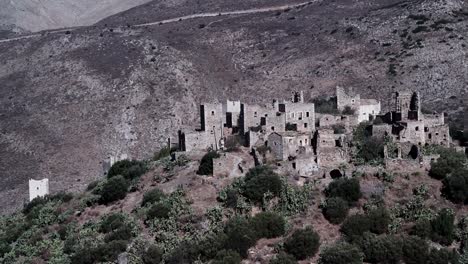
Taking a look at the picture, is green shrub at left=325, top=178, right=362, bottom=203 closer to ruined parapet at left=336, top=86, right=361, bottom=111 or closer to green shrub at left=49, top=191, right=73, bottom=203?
ruined parapet at left=336, top=86, right=361, bottom=111

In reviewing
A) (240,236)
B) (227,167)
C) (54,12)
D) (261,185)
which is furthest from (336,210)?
(54,12)

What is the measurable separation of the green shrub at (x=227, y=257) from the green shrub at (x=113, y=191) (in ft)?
35.5

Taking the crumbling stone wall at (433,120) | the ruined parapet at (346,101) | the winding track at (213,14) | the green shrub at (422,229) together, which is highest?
the winding track at (213,14)

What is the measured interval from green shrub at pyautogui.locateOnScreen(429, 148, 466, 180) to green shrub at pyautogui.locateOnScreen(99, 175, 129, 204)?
15713 mm

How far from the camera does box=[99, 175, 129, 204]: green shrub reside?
44.4 metres

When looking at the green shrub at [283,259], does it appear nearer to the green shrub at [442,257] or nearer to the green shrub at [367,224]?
the green shrub at [367,224]

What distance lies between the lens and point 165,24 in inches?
4390

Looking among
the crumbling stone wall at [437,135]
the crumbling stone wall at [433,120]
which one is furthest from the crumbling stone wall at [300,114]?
the crumbling stone wall at [437,135]

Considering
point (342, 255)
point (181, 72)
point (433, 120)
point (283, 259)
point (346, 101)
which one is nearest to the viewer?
point (342, 255)

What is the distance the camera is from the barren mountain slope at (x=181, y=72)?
247 ft

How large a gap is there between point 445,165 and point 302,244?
8073mm

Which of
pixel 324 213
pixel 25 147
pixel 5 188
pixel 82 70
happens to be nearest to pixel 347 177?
pixel 324 213

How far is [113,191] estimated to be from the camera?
44.4 m

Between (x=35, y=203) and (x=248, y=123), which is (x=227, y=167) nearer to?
(x=248, y=123)
